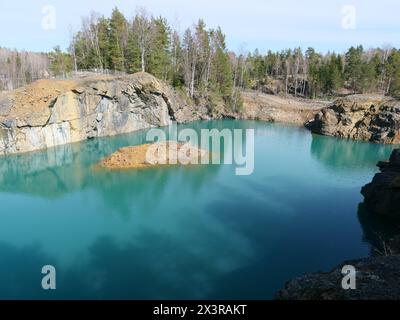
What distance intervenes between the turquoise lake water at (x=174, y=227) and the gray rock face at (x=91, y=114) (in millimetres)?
4099

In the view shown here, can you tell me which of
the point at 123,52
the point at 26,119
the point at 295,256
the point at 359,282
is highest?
the point at 123,52

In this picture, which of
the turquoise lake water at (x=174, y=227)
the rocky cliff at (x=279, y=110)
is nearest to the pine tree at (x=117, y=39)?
the rocky cliff at (x=279, y=110)

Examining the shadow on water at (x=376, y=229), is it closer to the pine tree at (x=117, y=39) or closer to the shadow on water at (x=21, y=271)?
the shadow on water at (x=21, y=271)

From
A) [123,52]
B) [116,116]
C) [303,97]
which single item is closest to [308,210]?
[116,116]

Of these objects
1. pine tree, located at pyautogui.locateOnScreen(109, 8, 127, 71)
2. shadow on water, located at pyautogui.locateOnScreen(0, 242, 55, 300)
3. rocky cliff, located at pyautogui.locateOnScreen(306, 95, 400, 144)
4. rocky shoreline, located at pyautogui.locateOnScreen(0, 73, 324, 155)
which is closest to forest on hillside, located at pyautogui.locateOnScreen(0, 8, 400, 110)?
pine tree, located at pyautogui.locateOnScreen(109, 8, 127, 71)

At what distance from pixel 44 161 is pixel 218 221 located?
23045 mm

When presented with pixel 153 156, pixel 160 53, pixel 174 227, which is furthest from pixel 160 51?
pixel 174 227

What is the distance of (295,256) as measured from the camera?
18328mm

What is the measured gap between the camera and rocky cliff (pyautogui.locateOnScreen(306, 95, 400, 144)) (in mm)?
51062

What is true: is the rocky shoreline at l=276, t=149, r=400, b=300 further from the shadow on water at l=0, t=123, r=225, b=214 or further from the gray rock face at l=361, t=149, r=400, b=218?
the shadow on water at l=0, t=123, r=225, b=214

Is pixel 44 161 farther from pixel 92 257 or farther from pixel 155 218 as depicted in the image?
pixel 92 257

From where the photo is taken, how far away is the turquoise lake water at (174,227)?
15.9 metres

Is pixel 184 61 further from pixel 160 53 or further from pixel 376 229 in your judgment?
pixel 376 229

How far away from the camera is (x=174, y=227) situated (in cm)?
2142
